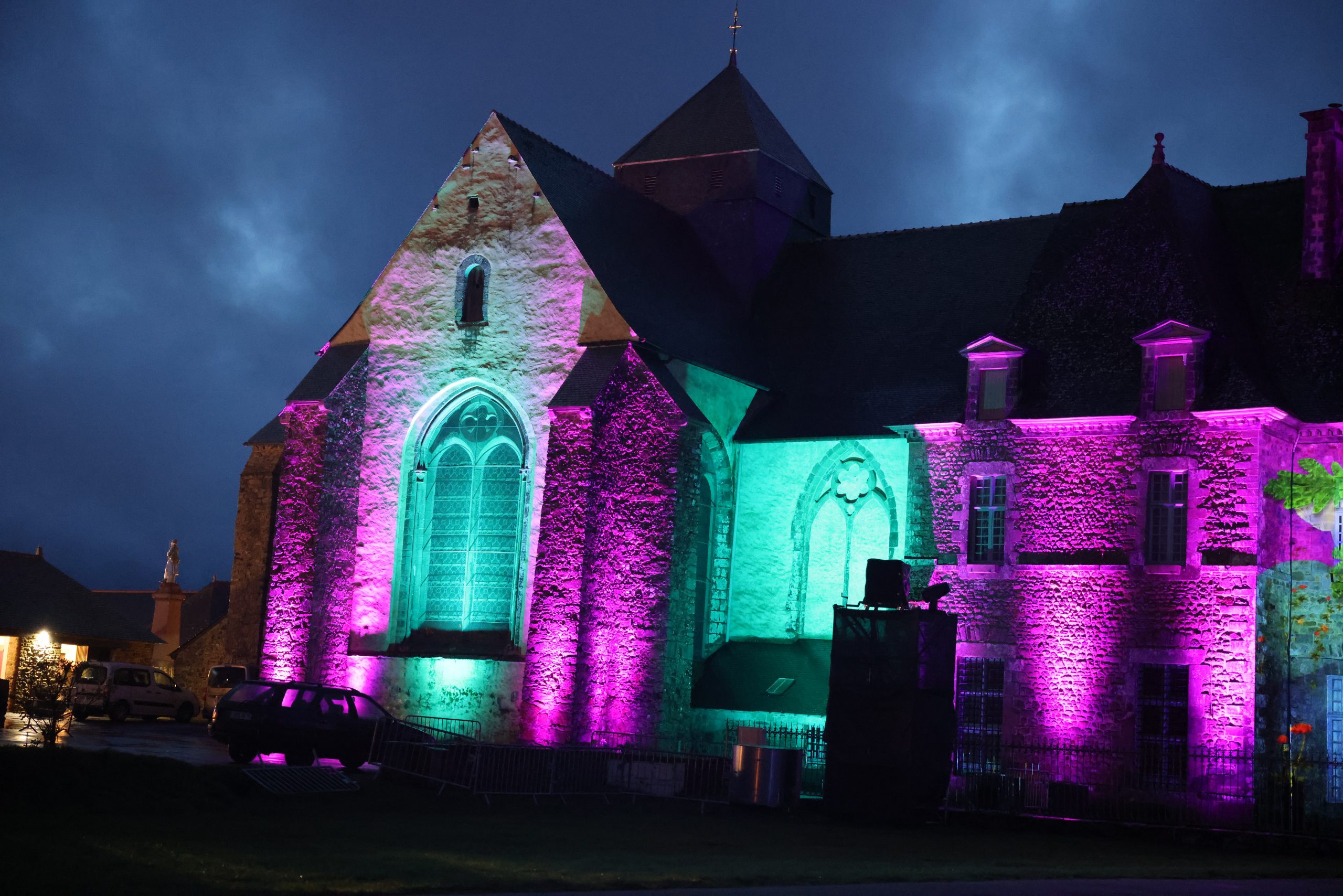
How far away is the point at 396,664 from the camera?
32.1 m

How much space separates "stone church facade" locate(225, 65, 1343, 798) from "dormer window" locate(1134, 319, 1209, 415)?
9cm

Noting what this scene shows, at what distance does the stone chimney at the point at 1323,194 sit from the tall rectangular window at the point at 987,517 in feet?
23.3

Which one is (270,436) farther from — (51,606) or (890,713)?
(890,713)

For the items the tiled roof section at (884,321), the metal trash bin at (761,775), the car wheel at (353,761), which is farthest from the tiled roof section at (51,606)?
the metal trash bin at (761,775)


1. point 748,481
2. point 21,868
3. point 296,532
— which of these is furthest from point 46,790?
point 748,481

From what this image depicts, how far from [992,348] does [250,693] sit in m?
15.5

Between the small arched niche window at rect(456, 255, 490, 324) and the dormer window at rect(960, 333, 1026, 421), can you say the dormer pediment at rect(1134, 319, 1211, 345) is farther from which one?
the small arched niche window at rect(456, 255, 490, 324)

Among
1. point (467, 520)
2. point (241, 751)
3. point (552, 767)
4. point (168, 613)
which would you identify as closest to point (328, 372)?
point (467, 520)

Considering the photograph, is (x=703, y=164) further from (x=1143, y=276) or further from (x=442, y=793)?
(x=442, y=793)

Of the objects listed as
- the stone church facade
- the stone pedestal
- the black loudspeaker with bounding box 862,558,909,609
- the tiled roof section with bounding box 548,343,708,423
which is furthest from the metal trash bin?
the stone pedestal

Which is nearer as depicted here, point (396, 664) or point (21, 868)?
point (21, 868)

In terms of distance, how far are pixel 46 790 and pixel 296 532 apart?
1410cm

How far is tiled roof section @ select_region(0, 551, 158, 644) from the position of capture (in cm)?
4494

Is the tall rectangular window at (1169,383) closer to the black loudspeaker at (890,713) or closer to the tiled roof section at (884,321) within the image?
the tiled roof section at (884,321)
